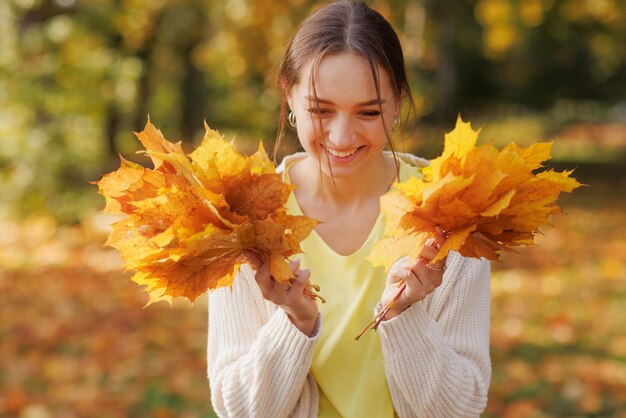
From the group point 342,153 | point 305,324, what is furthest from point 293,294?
point 342,153

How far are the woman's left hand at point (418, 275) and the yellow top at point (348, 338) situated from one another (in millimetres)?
269

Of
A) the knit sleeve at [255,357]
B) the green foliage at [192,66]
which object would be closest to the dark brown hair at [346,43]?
the green foliage at [192,66]

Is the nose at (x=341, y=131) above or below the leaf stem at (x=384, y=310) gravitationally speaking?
above

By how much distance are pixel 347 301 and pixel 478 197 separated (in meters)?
0.72

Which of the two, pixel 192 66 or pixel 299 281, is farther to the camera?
pixel 192 66

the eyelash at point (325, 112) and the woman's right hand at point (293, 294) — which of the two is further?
the eyelash at point (325, 112)

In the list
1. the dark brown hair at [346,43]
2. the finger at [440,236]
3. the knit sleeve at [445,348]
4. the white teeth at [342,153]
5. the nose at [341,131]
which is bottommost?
the knit sleeve at [445,348]

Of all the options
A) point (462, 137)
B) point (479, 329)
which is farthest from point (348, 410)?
point (462, 137)

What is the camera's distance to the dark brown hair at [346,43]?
2.02m

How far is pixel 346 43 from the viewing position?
2.03 meters

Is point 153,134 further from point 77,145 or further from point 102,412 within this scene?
point 77,145

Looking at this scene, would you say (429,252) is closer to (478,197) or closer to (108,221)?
(478,197)

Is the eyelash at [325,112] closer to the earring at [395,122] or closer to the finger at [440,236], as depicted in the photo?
the earring at [395,122]

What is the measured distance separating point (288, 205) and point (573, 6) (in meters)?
11.7
